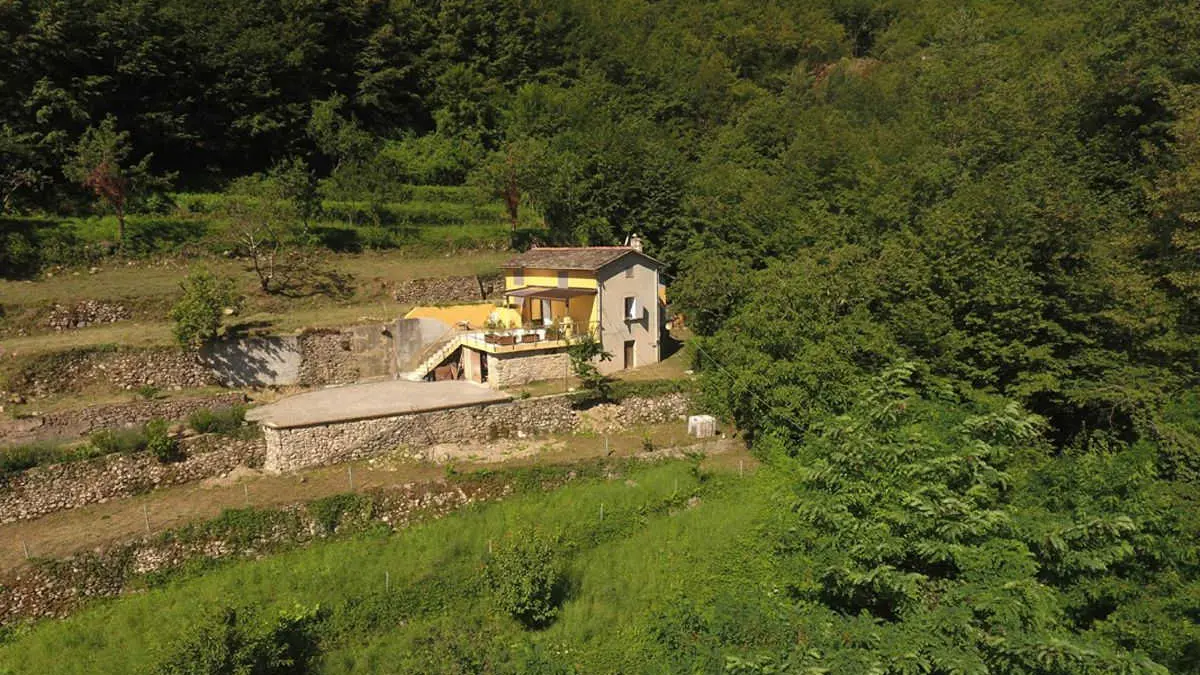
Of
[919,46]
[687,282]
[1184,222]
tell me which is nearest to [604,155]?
[687,282]

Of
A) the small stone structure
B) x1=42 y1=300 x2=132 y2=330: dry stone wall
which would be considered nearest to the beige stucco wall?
the small stone structure

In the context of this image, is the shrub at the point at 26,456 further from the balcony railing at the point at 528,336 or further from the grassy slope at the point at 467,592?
the balcony railing at the point at 528,336

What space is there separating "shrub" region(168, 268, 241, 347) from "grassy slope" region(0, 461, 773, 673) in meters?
10.7

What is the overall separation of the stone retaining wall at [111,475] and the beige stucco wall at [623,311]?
1437cm

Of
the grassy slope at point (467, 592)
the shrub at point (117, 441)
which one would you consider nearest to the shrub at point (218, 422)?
the shrub at point (117, 441)

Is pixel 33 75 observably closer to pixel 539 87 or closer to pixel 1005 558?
pixel 539 87

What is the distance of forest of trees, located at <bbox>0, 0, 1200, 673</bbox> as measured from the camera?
1068cm

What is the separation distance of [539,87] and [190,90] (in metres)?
26.8

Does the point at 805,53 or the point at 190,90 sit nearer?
the point at 190,90

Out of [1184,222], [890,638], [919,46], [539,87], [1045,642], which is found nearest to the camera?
[1045,642]

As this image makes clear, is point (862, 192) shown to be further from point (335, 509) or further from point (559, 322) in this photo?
point (335, 509)

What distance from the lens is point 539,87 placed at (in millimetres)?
55094

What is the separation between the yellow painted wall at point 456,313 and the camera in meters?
28.8

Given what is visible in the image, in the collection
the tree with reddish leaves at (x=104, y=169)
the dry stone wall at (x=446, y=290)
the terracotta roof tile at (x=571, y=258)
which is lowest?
the dry stone wall at (x=446, y=290)
